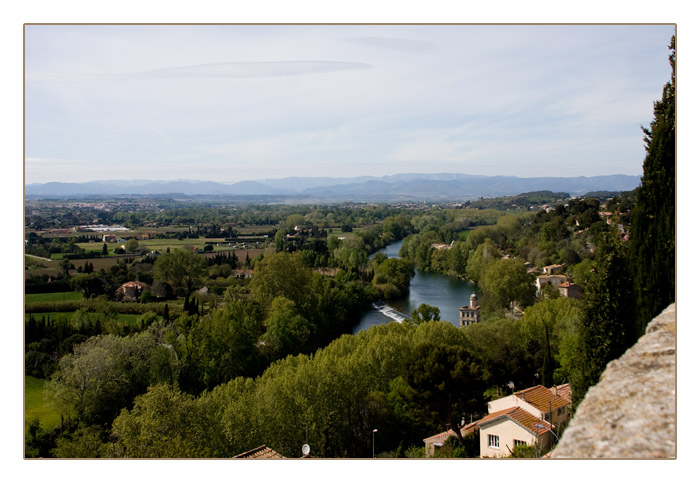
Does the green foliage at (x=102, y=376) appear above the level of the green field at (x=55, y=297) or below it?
below

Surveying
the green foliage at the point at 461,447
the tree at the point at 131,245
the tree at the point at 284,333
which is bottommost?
the green foliage at the point at 461,447

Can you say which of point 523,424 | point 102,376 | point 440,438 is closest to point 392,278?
point 440,438

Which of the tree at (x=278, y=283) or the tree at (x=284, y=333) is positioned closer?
the tree at (x=284, y=333)

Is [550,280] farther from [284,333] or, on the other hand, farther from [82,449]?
[82,449]

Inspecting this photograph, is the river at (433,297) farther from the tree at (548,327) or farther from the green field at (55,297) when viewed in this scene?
the green field at (55,297)

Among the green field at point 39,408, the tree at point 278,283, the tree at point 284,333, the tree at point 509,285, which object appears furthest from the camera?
the tree at point 509,285

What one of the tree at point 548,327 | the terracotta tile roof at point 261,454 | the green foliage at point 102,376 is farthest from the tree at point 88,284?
the tree at point 548,327

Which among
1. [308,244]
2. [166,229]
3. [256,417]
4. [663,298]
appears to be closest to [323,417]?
[256,417]
